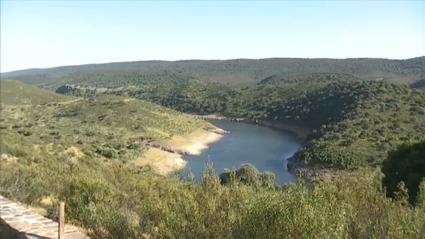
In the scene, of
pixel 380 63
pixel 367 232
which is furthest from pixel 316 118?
pixel 380 63

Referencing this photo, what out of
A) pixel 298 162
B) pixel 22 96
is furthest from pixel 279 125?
pixel 22 96

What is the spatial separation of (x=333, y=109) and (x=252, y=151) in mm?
18593

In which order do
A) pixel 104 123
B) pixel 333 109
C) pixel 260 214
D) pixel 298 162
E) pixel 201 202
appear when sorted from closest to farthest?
pixel 260 214
pixel 201 202
pixel 298 162
pixel 104 123
pixel 333 109

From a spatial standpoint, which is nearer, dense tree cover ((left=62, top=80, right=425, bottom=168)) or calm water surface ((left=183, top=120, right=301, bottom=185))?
dense tree cover ((left=62, top=80, right=425, bottom=168))

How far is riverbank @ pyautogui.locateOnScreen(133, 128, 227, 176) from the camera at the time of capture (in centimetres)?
5172

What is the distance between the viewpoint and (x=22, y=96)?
9350 centimetres

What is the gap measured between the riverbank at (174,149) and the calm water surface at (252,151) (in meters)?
1.20

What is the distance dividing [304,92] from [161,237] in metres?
92.2

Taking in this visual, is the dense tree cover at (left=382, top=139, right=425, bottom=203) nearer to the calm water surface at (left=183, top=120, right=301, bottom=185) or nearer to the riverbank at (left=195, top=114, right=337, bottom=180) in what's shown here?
the riverbank at (left=195, top=114, right=337, bottom=180)

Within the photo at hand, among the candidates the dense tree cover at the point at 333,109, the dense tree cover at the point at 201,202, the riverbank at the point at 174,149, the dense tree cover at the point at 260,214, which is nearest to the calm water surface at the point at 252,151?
the riverbank at the point at 174,149

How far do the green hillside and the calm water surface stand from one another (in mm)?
35717

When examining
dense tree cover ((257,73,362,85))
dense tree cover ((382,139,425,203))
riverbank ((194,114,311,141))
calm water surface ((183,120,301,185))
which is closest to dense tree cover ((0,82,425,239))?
dense tree cover ((382,139,425,203))

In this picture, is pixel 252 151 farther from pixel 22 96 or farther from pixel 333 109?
pixel 22 96

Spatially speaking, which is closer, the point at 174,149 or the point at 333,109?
the point at 174,149
